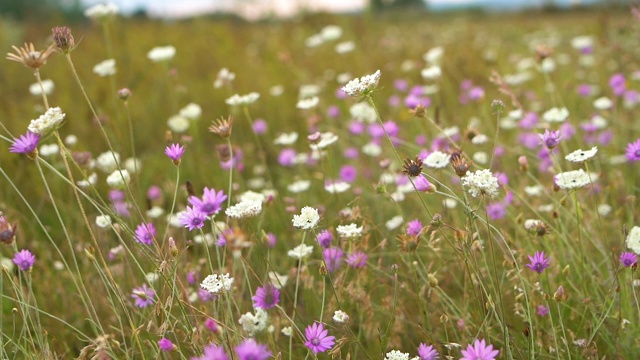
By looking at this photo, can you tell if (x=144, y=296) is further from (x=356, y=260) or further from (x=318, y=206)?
(x=318, y=206)

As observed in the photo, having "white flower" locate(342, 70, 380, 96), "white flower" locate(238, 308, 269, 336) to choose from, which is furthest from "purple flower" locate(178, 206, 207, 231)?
"white flower" locate(342, 70, 380, 96)

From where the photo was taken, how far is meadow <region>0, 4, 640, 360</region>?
1390 mm

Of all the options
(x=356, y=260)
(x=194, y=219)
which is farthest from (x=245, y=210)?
(x=356, y=260)

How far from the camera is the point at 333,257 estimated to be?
6.03 ft

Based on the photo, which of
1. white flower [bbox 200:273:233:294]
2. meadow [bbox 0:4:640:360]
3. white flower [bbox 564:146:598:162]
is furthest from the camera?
white flower [bbox 564:146:598:162]

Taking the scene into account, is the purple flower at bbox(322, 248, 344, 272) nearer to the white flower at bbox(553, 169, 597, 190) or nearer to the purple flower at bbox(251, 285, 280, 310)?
the purple flower at bbox(251, 285, 280, 310)

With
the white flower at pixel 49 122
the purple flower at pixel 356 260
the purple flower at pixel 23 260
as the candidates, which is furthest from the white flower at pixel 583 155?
the purple flower at pixel 23 260

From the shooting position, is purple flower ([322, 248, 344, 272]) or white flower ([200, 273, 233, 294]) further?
purple flower ([322, 248, 344, 272])

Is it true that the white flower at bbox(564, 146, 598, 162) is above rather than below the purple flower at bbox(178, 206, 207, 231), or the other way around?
below

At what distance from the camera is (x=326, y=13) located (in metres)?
7.87

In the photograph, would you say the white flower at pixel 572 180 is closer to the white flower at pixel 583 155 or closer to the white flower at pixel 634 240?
the white flower at pixel 583 155

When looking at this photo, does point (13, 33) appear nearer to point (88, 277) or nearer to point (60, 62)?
point (60, 62)

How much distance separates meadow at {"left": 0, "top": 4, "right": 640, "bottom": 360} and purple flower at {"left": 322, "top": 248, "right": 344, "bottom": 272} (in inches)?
0.4

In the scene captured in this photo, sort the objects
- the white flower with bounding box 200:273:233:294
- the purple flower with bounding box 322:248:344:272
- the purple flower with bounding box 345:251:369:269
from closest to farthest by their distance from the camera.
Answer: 1. the white flower with bounding box 200:273:233:294
2. the purple flower with bounding box 345:251:369:269
3. the purple flower with bounding box 322:248:344:272
